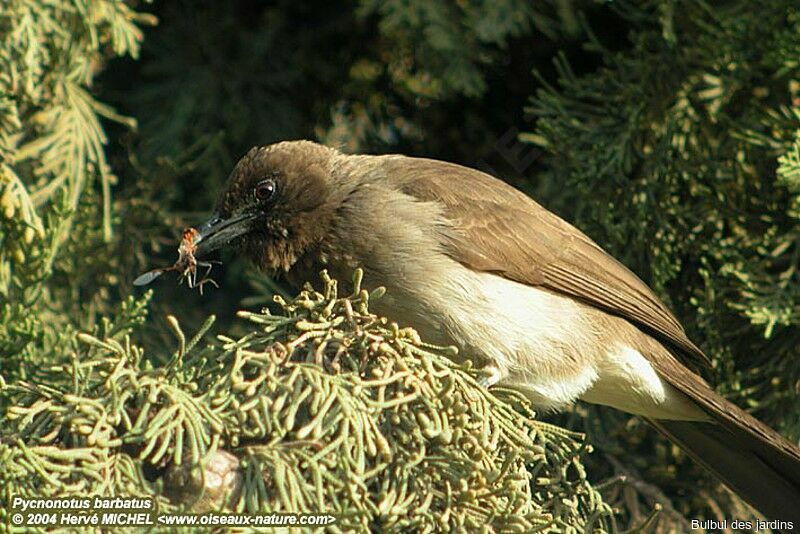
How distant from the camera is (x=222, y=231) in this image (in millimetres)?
3684

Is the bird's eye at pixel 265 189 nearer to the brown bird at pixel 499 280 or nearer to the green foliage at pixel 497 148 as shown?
the brown bird at pixel 499 280

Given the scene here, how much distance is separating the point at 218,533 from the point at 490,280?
5.77 feet

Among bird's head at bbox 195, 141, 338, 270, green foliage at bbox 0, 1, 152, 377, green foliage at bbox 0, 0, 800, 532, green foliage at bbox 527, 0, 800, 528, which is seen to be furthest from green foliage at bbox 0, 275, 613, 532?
green foliage at bbox 527, 0, 800, 528

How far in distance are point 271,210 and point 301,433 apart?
161 cm

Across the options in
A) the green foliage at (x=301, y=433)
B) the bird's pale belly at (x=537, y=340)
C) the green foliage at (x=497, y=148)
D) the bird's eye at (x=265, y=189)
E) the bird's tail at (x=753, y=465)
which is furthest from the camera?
the green foliage at (x=497, y=148)

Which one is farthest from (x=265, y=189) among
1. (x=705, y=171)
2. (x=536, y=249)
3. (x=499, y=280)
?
(x=705, y=171)

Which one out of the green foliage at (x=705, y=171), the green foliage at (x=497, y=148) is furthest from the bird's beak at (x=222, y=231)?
the green foliage at (x=705, y=171)

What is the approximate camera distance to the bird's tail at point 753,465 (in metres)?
3.57

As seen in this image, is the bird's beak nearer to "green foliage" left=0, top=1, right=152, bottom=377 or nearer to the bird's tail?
"green foliage" left=0, top=1, right=152, bottom=377

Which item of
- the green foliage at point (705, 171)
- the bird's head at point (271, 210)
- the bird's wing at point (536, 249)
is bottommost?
the bird's head at point (271, 210)

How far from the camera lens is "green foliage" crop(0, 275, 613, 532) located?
7.16 ft

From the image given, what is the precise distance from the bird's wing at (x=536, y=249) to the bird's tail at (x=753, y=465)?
0.28 m

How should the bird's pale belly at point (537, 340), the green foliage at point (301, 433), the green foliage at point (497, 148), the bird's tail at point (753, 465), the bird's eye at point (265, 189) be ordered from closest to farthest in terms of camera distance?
the green foliage at point (301, 433)
the bird's pale belly at point (537, 340)
the bird's tail at point (753, 465)
the bird's eye at point (265, 189)
the green foliage at point (497, 148)

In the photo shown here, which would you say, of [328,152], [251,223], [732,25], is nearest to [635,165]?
[732,25]
